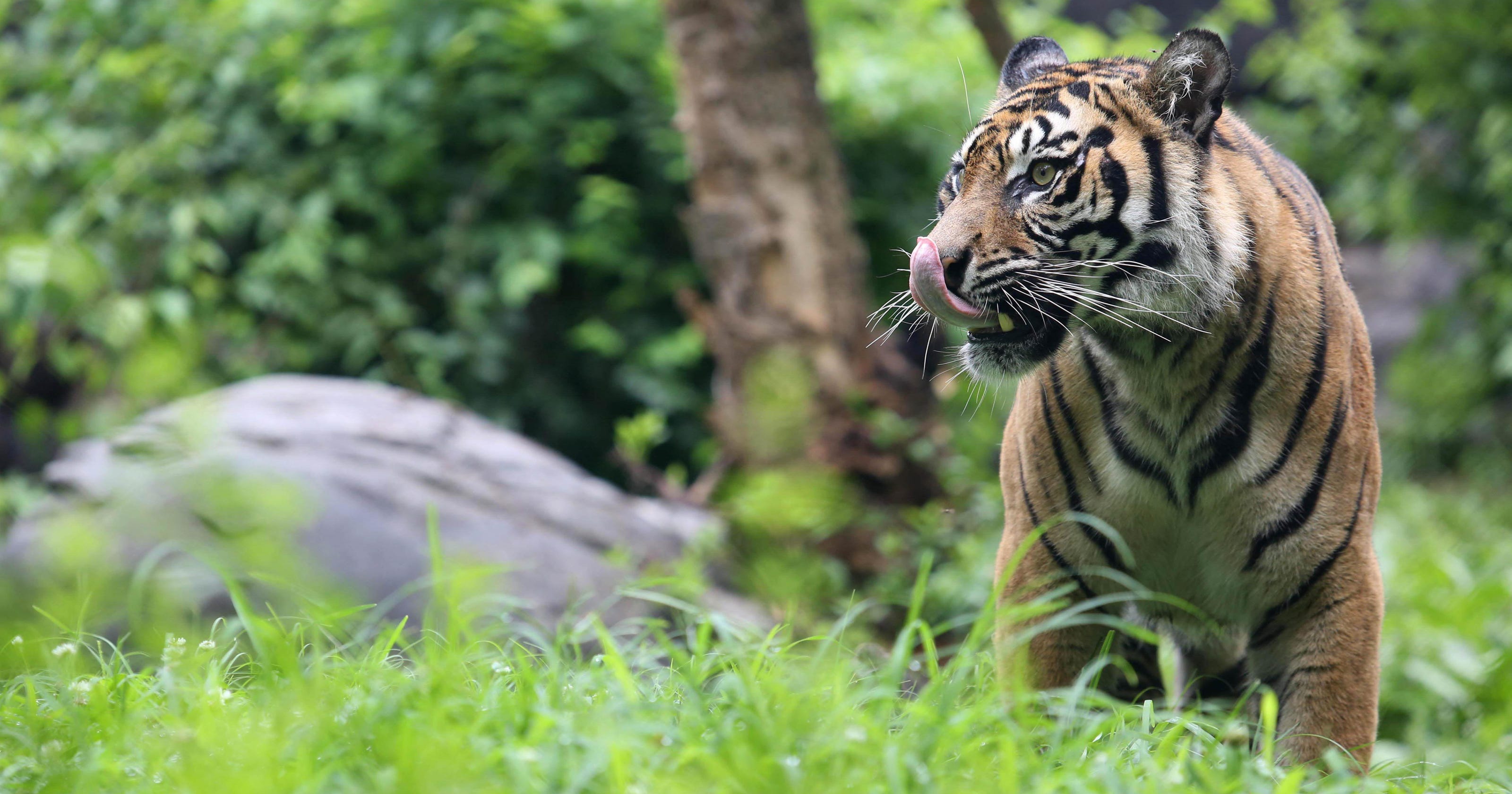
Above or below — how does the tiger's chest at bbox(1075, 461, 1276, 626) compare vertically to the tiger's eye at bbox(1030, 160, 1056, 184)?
below

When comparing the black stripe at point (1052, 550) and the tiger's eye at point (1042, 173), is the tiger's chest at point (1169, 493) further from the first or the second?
the tiger's eye at point (1042, 173)

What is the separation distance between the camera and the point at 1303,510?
2.85 meters

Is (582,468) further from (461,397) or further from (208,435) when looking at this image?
(208,435)

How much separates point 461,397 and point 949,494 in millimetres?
3239

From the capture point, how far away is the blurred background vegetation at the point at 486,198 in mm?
7684

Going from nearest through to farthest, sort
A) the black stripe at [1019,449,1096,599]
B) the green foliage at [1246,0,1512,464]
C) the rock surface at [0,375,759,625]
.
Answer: the black stripe at [1019,449,1096,599] → the rock surface at [0,375,759,625] → the green foliage at [1246,0,1512,464]

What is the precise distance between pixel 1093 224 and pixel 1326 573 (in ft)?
3.12

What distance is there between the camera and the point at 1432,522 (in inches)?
290

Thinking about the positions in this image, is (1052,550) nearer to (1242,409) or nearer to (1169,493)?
(1169,493)

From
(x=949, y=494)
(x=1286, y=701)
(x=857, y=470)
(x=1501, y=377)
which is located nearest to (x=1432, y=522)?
(x=1501, y=377)

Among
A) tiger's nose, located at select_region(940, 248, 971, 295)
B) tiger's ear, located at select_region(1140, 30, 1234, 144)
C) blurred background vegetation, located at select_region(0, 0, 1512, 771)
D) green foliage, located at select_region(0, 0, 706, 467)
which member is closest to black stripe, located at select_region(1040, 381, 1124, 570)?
tiger's nose, located at select_region(940, 248, 971, 295)

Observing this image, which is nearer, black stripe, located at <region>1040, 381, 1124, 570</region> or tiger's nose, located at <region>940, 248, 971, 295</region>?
tiger's nose, located at <region>940, 248, 971, 295</region>

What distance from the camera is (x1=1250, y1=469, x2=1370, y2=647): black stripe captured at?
2869 mm

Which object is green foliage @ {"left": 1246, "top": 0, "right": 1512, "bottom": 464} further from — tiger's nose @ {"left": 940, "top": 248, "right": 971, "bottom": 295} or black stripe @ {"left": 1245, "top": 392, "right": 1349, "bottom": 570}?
tiger's nose @ {"left": 940, "top": 248, "right": 971, "bottom": 295}
